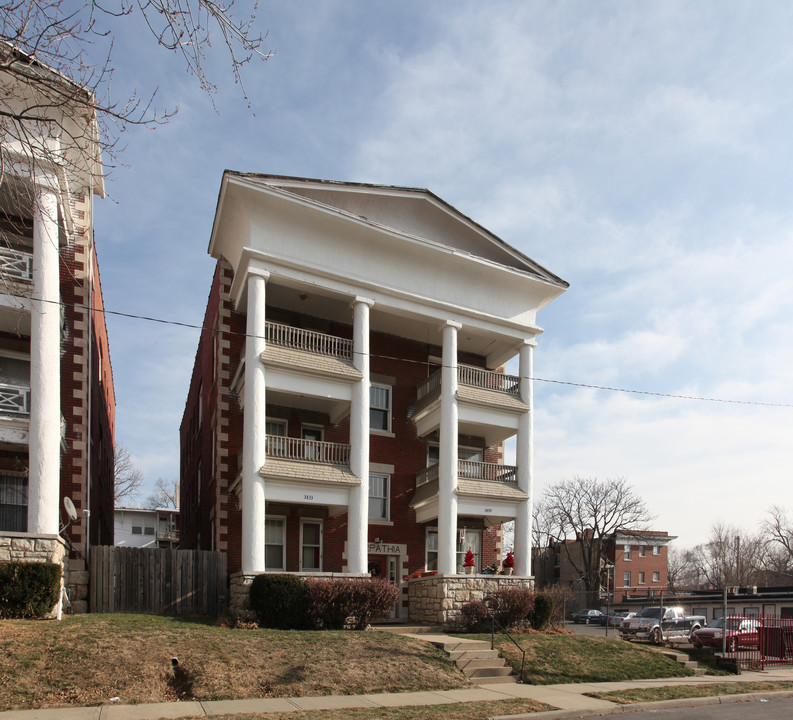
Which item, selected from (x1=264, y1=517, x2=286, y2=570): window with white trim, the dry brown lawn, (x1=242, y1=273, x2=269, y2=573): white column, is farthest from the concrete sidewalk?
(x1=264, y1=517, x2=286, y2=570): window with white trim

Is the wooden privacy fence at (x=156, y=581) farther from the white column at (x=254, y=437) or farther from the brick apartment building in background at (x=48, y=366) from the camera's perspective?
the white column at (x=254, y=437)

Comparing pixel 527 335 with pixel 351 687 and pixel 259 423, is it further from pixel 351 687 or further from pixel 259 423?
pixel 351 687

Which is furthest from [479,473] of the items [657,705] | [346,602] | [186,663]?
[186,663]

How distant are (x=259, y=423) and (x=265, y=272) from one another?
452 centimetres

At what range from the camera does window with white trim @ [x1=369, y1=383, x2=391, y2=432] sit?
1105 inches

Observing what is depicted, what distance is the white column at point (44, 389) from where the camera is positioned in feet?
58.5

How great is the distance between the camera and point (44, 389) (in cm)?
1828

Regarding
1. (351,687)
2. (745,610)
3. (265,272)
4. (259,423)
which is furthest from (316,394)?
(745,610)

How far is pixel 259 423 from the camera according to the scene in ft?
72.9

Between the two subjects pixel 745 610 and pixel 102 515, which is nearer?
pixel 102 515

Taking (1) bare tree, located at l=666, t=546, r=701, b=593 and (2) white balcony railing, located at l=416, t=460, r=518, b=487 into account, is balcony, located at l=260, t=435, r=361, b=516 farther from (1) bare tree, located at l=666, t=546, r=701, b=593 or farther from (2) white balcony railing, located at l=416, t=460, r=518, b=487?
(1) bare tree, located at l=666, t=546, r=701, b=593

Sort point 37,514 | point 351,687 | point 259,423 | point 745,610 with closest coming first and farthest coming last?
point 351,687
point 37,514
point 259,423
point 745,610

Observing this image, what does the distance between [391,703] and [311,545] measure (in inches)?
512

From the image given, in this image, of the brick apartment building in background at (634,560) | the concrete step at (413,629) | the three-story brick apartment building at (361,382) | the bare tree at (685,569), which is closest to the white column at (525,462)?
the three-story brick apartment building at (361,382)
